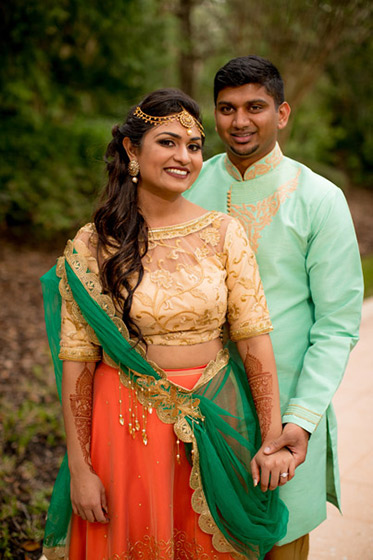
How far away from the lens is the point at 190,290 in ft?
6.23

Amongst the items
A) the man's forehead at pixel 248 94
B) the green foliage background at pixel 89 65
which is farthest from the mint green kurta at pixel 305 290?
the green foliage background at pixel 89 65

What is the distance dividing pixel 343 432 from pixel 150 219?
2971 millimetres

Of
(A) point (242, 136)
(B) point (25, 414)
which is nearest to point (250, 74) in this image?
(A) point (242, 136)

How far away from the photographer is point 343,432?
172 inches

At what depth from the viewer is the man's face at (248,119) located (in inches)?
86.7

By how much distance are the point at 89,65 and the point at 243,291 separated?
8.05 m

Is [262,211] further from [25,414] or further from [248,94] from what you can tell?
[25,414]

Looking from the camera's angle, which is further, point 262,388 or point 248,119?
point 248,119

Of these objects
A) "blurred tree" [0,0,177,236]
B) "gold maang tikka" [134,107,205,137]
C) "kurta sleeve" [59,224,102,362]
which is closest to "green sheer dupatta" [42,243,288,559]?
"kurta sleeve" [59,224,102,362]

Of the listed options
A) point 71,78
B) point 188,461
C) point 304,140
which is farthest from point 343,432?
point 304,140

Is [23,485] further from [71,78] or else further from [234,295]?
[71,78]

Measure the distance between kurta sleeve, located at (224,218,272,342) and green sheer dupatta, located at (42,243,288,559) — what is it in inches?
6.3

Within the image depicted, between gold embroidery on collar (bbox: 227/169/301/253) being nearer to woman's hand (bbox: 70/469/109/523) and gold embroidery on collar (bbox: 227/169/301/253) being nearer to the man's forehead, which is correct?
the man's forehead

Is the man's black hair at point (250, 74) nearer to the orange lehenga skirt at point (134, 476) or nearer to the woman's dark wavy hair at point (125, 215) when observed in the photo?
the woman's dark wavy hair at point (125, 215)
